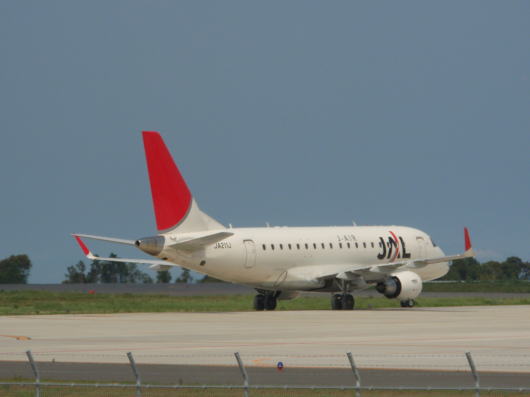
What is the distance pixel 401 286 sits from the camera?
2203 inches

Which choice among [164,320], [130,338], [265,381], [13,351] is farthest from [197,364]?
[164,320]

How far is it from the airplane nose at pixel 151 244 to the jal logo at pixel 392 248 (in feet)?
47.4

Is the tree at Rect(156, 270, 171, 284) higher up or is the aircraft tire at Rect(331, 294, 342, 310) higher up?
the tree at Rect(156, 270, 171, 284)

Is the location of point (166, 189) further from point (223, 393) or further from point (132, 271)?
point (132, 271)

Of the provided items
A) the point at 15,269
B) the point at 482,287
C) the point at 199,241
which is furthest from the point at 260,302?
the point at 15,269

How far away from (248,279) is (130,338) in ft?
64.5

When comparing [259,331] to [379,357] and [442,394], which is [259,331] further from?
[442,394]

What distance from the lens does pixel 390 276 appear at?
56594mm

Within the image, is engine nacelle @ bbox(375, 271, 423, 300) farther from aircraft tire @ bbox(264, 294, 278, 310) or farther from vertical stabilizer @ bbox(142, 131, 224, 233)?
vertical stabilizer @ bbox(142, 131, 224, 233)

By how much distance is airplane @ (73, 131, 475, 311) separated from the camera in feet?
165

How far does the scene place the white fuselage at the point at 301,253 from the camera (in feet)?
171

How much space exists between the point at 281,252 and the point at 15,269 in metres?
90.9

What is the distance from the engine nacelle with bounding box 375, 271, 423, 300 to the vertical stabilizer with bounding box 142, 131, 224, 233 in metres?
10.7

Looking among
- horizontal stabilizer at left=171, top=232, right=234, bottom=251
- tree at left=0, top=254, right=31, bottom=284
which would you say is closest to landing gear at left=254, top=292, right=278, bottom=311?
horizontal stabilizer at left=171, top=232, right=234, bottom=251
